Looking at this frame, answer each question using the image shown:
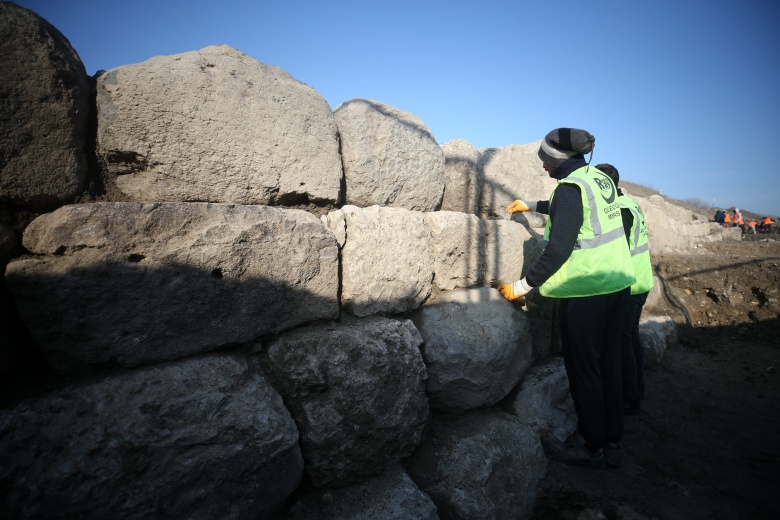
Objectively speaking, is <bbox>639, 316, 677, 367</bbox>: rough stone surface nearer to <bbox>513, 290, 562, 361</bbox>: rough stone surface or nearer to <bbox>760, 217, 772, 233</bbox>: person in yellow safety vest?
<bbox>513, 290, 562, 361</bbox>: rough stone surface

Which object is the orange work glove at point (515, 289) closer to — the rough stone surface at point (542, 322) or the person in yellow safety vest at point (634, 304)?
the rough stone surface at point (542, 322)

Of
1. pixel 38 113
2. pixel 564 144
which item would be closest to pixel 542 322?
pixel 564 144

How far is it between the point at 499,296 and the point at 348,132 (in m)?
1.36

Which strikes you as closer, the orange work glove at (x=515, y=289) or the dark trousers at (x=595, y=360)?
the dark trousers at (x=595, y=360)

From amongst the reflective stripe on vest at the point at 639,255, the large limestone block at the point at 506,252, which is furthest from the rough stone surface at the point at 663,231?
the large limestone block at the point at 506,252

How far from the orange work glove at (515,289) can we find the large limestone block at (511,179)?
0.67 m

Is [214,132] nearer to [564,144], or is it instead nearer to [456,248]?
[456,248]

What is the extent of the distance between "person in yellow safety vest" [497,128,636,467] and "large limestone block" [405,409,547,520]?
326 mm

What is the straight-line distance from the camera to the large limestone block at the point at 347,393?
5.01 ft

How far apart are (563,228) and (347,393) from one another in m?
1.36

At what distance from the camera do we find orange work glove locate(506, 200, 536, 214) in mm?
2479

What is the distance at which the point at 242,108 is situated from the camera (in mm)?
1578

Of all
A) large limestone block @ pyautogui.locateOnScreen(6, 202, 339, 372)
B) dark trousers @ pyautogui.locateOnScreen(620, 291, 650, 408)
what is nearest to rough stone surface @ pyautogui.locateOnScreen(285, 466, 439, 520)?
large limestone block @ pyautogui.locateOnScreen(6, 202, 339, 372)

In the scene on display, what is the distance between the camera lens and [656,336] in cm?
347
